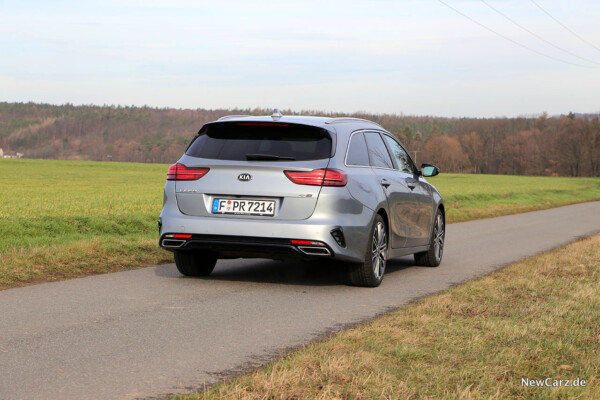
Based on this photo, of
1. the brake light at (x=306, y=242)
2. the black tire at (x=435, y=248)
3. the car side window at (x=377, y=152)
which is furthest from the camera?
the black tire at (x=435, y=248)

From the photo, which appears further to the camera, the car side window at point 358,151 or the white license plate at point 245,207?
the car side window at point 358,151

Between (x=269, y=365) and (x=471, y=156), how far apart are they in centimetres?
18183

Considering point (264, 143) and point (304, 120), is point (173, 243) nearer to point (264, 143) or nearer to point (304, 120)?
point (264, 143)

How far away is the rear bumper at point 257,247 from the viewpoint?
26.0ft

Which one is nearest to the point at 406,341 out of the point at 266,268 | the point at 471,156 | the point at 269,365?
the point at 269,365

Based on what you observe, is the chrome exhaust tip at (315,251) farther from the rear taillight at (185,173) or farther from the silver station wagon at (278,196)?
the rear taillight at (185,173)

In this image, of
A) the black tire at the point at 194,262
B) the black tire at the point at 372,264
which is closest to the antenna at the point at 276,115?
the black tire at the point at 372,264

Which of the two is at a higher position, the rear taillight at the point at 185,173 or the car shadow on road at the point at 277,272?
the rear taillight at the point at 185,173

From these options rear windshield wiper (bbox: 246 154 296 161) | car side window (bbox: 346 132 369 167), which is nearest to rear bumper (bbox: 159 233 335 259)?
rear windshield wiper (bbox: 246 154 296 161)

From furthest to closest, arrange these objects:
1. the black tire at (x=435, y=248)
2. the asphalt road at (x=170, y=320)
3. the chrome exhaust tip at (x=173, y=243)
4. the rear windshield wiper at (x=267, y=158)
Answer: the black tire at (x=435, y=248)
the chrome exhaust tip at (x=173, y=243)
the rear windshield wiper at (x=267, y=158)
the asphalt road at (x=170, y=320)

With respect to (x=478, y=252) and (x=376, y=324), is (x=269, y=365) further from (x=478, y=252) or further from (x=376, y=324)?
(x=478, y=252)

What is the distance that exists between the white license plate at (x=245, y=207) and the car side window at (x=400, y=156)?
8.83 ft

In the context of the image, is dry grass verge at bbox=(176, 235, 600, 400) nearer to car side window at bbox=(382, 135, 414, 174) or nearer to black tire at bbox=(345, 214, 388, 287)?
black tire at bbox=(345, 214, 388, 287)

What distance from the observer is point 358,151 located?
8.87 m
